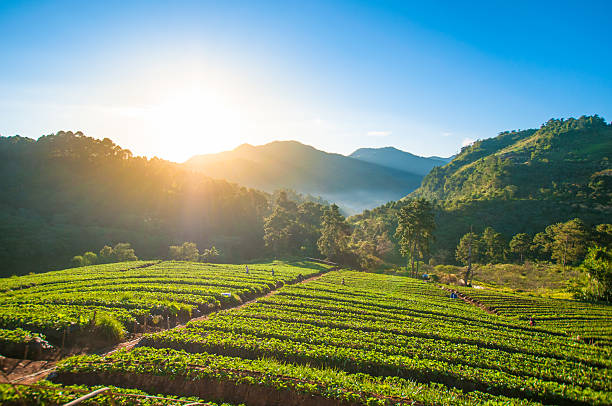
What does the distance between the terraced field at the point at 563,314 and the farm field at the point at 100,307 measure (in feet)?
103

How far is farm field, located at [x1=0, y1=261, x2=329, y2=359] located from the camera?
16.7 meters

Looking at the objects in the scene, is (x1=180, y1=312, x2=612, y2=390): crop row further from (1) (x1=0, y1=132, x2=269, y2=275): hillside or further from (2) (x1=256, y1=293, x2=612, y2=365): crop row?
(1) (x1=0, y1=132, x2=269, y2=275): hillside

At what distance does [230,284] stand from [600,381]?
3144 cm

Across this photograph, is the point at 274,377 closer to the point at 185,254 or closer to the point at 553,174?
Answer: the point at 185,254

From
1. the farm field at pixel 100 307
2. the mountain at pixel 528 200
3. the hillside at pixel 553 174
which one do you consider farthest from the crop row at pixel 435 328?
the hillside at pixel 553 174

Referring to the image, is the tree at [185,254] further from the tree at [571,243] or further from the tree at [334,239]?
the tree at [571,243]

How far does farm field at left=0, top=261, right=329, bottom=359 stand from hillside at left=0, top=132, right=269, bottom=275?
51.8 m

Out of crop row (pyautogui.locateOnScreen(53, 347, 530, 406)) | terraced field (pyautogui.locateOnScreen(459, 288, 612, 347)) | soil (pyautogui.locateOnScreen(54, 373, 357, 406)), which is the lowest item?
terraced field (pyautogui.locateOnScreen(459, 288, 612, 347))

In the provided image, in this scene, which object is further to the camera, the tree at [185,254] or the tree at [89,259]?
the tree at [185,254]

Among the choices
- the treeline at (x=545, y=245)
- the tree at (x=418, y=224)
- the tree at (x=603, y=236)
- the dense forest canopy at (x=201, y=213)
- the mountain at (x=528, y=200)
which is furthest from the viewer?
the mountain at (x=528, y=200)

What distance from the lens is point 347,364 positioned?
1505cm

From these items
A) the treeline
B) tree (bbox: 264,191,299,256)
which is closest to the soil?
the treeline

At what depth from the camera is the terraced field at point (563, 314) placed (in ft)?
89.1

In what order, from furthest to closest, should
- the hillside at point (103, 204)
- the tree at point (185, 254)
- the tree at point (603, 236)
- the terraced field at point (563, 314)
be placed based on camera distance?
the tree at point (603, 236) → the hillside at point (103, 204) → the tree at point (185, 254) → the terraced field at point (563, 314)
